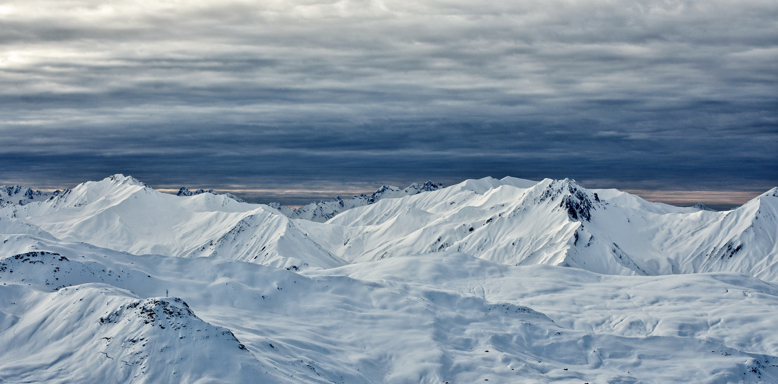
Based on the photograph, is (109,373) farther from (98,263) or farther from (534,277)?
(534,277)

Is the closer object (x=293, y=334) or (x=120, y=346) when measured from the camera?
(x=120, y=346)

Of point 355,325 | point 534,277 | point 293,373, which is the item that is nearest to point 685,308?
point 534,277

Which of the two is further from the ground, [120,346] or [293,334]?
[120,346]

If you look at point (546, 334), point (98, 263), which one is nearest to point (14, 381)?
point (98, 263)

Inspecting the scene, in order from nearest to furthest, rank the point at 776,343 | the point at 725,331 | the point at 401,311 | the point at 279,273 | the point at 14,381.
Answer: the point at 14,381 < the point at 401,311 < the point at 279,273 < the point at 776,343 < the point at 725,331

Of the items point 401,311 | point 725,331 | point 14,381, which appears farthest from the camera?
point 725,331

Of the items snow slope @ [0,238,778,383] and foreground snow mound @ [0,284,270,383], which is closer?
foreground snow mound @ [0,284,270,383]

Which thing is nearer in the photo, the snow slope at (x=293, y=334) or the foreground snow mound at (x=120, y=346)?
the foreground snow mound at (x=120, y=346)

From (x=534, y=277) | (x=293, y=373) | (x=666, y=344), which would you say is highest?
(x=293, y=373)

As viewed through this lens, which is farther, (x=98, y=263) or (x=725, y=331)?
(x=725, y=331)

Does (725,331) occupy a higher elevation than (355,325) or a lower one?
lower
